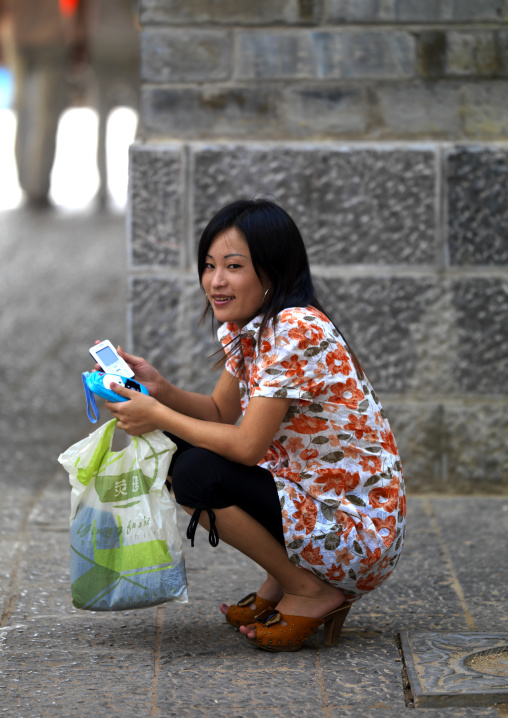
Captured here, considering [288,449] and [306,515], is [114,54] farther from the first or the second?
[306,515]

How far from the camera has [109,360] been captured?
2336mm

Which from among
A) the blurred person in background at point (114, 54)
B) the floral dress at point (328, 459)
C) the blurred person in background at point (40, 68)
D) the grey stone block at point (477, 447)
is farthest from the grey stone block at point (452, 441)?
the blurred person in background at point (114, 54)

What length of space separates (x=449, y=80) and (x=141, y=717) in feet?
8.33

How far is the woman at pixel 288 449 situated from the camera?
2.24 meters

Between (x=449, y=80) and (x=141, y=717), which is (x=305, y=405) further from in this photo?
(x=449, y=80)

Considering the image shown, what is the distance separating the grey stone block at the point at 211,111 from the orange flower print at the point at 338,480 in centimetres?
170

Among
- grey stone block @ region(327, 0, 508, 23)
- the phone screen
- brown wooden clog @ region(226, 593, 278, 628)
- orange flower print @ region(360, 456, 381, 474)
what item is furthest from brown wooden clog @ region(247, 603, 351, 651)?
grey stone block @ region(327, 0, 508, 23)

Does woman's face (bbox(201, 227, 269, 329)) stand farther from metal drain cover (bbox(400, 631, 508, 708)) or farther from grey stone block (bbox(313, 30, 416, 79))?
grey stone block (bbox(313, 30, 416, 79))

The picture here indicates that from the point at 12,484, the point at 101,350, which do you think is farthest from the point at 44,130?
the point at 101,350

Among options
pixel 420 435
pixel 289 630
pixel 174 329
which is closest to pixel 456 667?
pixel 289 630

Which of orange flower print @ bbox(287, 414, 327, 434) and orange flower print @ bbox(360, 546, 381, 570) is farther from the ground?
orange flower print @ bbox(287, 414, 327, 434)

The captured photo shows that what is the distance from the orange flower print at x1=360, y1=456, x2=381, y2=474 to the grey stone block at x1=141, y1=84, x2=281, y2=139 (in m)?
1.67

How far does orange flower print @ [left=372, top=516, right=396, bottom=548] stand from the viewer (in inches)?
90.4

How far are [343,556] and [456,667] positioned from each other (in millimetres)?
354
